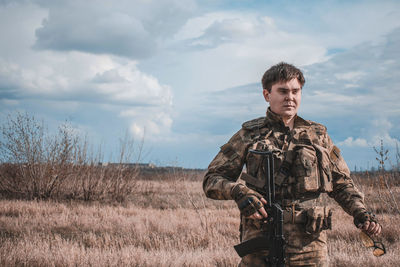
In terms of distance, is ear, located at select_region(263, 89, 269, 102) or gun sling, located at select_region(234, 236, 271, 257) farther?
ear, located at select_region(263, 89, 269, 102)

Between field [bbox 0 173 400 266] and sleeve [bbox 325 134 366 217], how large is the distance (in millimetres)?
2146

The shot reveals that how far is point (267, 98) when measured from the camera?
3.01 metres

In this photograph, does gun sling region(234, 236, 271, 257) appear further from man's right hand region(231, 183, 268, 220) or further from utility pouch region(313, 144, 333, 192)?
utility pouch region(313, 144, 333, 192)

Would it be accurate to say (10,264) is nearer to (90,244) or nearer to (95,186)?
(90,244)

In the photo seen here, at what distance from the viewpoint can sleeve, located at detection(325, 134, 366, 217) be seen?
287 centimetres

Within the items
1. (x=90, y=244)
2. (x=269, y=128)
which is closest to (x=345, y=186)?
(x=269, y=128)

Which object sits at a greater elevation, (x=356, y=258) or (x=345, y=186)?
(x=345, y=186)

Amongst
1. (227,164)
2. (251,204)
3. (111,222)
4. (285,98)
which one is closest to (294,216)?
(251,204)

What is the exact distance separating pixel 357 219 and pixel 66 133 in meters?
10.5

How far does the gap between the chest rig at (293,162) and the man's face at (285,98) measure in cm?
13

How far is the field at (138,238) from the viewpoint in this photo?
16.1 feet

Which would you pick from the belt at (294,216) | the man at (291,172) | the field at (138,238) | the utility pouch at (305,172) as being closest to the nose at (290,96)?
the man at (291,172)

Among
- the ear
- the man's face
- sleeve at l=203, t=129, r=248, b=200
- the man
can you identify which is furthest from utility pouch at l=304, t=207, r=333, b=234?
the ear

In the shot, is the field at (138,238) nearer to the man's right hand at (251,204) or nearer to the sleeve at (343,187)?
the sleeve at (343,187)
